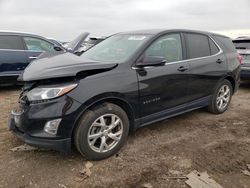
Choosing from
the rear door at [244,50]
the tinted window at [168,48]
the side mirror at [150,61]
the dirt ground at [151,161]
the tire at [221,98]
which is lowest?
the dirt ground at [151,161]

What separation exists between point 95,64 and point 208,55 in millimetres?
2384

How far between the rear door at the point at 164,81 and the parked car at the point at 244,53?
3735 mm

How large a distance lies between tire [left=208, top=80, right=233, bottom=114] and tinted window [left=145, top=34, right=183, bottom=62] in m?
1.26

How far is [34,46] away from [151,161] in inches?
217

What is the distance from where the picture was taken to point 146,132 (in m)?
4.20

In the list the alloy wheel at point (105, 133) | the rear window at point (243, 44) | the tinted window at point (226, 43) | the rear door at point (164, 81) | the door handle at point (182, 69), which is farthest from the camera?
the rear window at point (243, 44)

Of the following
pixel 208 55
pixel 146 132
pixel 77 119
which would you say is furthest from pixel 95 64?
pixel 208 55

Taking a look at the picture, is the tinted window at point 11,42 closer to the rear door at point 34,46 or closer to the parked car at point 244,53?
the rear door at point 34,46

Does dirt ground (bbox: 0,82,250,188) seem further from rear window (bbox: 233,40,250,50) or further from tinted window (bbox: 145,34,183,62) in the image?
rear window (bbox: 233,40,250,50)

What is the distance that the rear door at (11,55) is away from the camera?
268 inches

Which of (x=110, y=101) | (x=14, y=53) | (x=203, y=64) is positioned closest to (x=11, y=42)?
(x=14, y=53)

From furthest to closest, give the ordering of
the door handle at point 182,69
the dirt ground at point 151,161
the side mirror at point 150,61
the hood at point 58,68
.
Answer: the door handle at point 182,69 → the side mirror at point 150,61 → the hood at point 58,68 → the dirt ground at point 151,161

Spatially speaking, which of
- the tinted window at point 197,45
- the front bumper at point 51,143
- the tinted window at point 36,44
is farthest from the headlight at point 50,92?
the tinted window at point 36,44

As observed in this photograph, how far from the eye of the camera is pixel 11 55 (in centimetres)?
692
